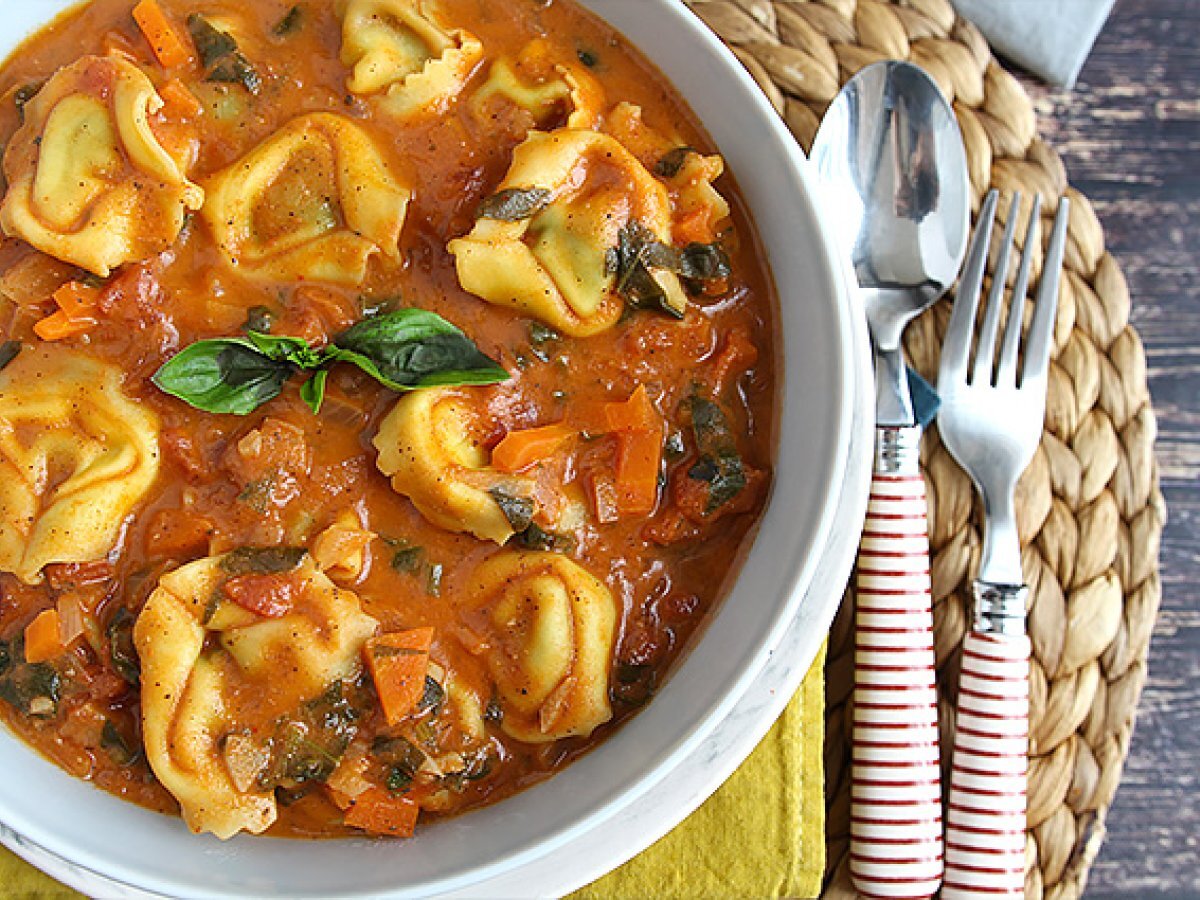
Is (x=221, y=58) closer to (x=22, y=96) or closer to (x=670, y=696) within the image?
(x=22, y=96)

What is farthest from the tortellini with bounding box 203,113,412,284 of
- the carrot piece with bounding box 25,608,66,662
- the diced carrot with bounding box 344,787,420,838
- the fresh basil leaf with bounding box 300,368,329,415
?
the diced carrot with bounding box 344,787,420,838

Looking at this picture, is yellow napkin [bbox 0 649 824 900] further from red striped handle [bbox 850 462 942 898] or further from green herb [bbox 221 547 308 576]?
green herb [bbox 221 547 308 576]

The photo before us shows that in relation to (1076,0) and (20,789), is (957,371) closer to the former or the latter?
(1076,0)

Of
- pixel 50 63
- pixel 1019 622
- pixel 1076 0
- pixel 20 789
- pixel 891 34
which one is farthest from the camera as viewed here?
pixel 1076 0

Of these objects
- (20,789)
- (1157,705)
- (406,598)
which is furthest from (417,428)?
(1157,705)

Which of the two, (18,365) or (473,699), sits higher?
(18,365)

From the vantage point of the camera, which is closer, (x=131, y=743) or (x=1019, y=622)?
(x=131, y=743)

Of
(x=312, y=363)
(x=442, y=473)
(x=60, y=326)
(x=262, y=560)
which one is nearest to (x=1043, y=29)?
(x=442, y=473)
